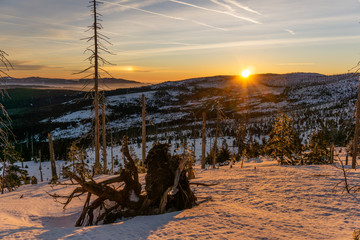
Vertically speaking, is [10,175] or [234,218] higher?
[234,218]

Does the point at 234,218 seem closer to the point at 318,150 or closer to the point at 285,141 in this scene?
the point at 285,141

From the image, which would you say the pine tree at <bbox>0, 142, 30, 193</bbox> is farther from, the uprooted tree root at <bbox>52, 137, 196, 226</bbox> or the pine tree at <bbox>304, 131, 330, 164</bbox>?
the pine tree at <bbox>304, 131, 330, 164</bbox>

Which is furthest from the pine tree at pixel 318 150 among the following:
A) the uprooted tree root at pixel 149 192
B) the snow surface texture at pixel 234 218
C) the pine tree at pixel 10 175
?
the pine tree at pixel 10 175

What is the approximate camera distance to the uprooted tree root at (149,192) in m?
10.1

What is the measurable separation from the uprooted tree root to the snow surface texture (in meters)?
0.80

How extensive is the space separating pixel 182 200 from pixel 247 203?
259 centimetres

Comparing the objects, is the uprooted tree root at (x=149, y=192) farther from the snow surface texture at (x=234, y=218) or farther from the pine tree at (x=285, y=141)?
the pine tree at (x=285, y=141)

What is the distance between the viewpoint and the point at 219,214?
873 centimetres

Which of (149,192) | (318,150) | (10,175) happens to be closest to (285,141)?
(318,150)

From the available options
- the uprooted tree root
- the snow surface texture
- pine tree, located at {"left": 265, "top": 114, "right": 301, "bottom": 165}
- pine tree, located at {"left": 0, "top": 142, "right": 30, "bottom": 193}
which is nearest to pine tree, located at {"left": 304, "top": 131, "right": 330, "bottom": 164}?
pine tree, located at {"left": 265, "top": 114, "right": 301, "bottom": 165}

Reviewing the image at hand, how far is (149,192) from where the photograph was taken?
10.3 meters

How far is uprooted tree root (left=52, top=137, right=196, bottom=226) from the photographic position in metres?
10.1

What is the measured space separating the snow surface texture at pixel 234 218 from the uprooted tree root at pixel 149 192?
80cm

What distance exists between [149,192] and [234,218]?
3645 mm
